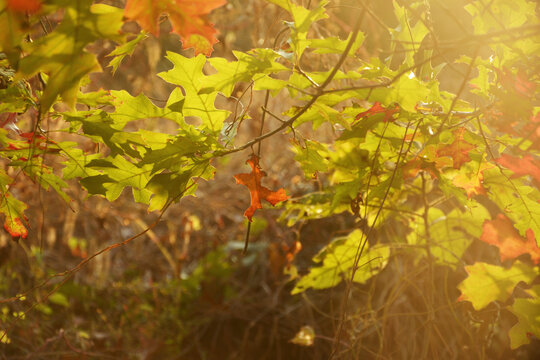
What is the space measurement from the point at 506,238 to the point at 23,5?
1.17m

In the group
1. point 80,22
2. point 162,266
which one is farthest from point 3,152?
point 162,266

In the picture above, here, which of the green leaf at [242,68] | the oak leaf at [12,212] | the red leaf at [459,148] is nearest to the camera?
the green leaf at [242,68]

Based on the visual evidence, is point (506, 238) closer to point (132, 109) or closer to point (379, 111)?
point (379, 111)

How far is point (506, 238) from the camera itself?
1.10m

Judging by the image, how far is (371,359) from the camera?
7.02ft

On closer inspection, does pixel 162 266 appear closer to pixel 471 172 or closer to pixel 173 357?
pixel 173 357

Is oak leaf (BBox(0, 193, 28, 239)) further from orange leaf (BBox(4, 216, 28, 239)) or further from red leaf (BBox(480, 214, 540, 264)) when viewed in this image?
red leaf (BBox(480, 214, 540, 264))

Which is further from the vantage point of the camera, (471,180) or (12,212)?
(12,212)

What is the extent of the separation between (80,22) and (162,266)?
3521 mm

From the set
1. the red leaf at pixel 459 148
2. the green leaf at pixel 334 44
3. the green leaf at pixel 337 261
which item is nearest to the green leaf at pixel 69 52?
the green leaf at pixel 334 44

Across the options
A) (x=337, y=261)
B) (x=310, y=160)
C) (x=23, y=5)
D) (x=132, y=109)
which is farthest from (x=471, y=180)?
(x=23, y=5)

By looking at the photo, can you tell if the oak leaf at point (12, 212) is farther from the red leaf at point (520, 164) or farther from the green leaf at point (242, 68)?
the red leaf at point (520, 164)

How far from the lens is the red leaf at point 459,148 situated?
3.05 feet

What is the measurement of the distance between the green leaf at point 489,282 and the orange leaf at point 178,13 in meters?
0.96
